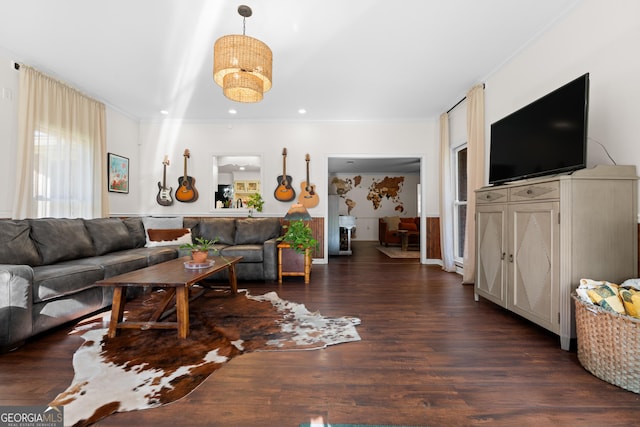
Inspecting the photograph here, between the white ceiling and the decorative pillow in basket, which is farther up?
the white ceiling

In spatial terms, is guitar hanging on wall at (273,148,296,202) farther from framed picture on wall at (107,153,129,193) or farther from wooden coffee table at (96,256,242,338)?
wooden coffee table at (96,256,242,338)

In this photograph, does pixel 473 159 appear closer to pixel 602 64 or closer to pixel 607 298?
pixel 602 64

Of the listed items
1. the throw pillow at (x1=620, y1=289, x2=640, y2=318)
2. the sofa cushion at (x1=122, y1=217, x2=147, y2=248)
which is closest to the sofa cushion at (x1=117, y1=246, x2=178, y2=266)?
the sofa cushion at (x1=122, y1=217, x2=147, y2=248)

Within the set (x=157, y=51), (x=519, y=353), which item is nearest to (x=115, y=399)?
(x=519, y=353)

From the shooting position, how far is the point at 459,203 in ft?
15.4

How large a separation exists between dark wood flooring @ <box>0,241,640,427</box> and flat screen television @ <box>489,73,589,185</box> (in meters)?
1.32

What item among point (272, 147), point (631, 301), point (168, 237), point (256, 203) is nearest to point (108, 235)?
point (168, 237)

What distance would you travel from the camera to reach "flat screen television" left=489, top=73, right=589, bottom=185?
2.01 meters

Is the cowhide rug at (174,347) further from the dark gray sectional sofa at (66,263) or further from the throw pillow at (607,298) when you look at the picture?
the throw pillow at (607,298)

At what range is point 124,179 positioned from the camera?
4980 millimetres

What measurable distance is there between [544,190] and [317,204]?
365 cm

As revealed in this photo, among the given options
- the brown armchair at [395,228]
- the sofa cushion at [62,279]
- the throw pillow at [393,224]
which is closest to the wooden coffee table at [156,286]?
the sofa cushion at [62,279]

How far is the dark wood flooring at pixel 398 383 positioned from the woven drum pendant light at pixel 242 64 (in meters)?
2.14

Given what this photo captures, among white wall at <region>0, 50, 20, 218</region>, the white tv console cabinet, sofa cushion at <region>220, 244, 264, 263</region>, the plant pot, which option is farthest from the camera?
sofa cushion at <region>220, 244, 264, 263</region>
